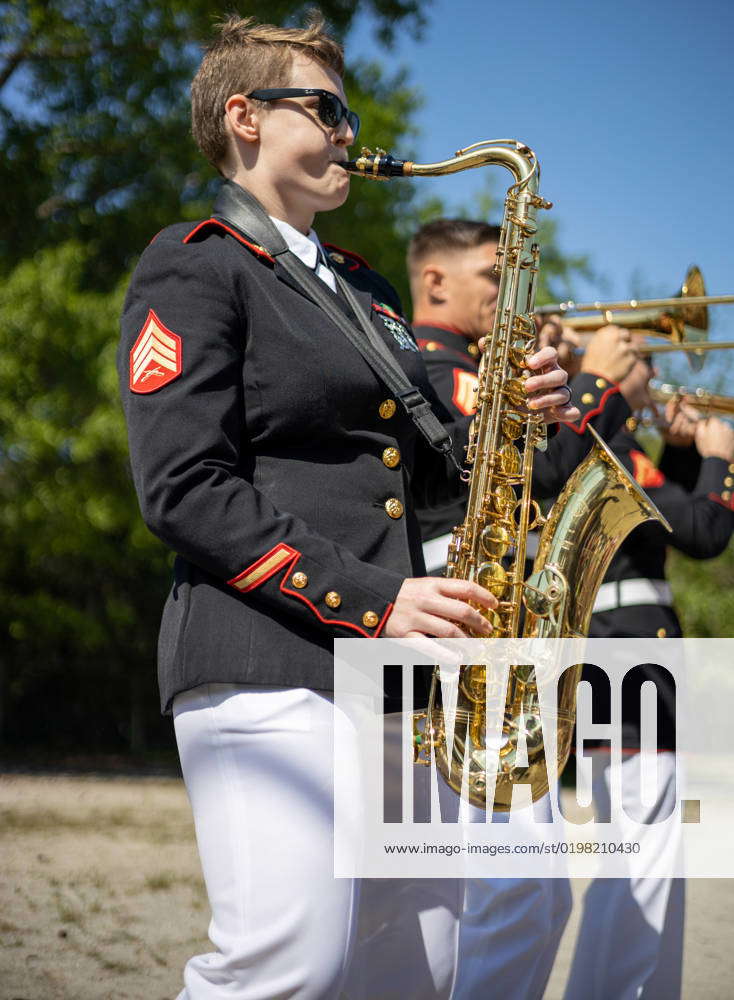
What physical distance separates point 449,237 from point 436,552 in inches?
52.2

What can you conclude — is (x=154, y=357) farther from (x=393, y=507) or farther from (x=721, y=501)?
(x=721, y=501)

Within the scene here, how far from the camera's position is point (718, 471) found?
424cm

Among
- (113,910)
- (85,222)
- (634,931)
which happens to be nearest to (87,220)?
(85,222)

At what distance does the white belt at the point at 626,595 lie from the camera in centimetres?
385

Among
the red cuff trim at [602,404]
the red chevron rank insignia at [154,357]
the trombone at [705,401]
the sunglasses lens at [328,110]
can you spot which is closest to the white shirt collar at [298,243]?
the sunglasses lens at [328,110]

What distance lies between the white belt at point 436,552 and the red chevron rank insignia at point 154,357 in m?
1.58

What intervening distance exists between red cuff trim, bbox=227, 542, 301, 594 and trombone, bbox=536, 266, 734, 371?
Answer: 273 centimetres

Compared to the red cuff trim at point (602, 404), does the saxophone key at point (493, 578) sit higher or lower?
lower

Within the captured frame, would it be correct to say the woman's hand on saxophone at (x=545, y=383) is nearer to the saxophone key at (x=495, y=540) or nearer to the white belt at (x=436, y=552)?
the saxophone key at (x=495, y=540)

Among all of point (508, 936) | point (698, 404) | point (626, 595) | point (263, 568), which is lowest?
point (508, 936)

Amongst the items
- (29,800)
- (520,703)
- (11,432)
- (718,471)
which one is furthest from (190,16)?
(520,703)

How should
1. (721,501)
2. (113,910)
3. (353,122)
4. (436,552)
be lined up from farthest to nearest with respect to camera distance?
1. (113,910)
2. (721,501)
3. (436,552)
4. (353,122)

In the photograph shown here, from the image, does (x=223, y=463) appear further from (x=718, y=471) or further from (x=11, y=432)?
(x=11, y=432)

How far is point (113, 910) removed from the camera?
532 centimetres
